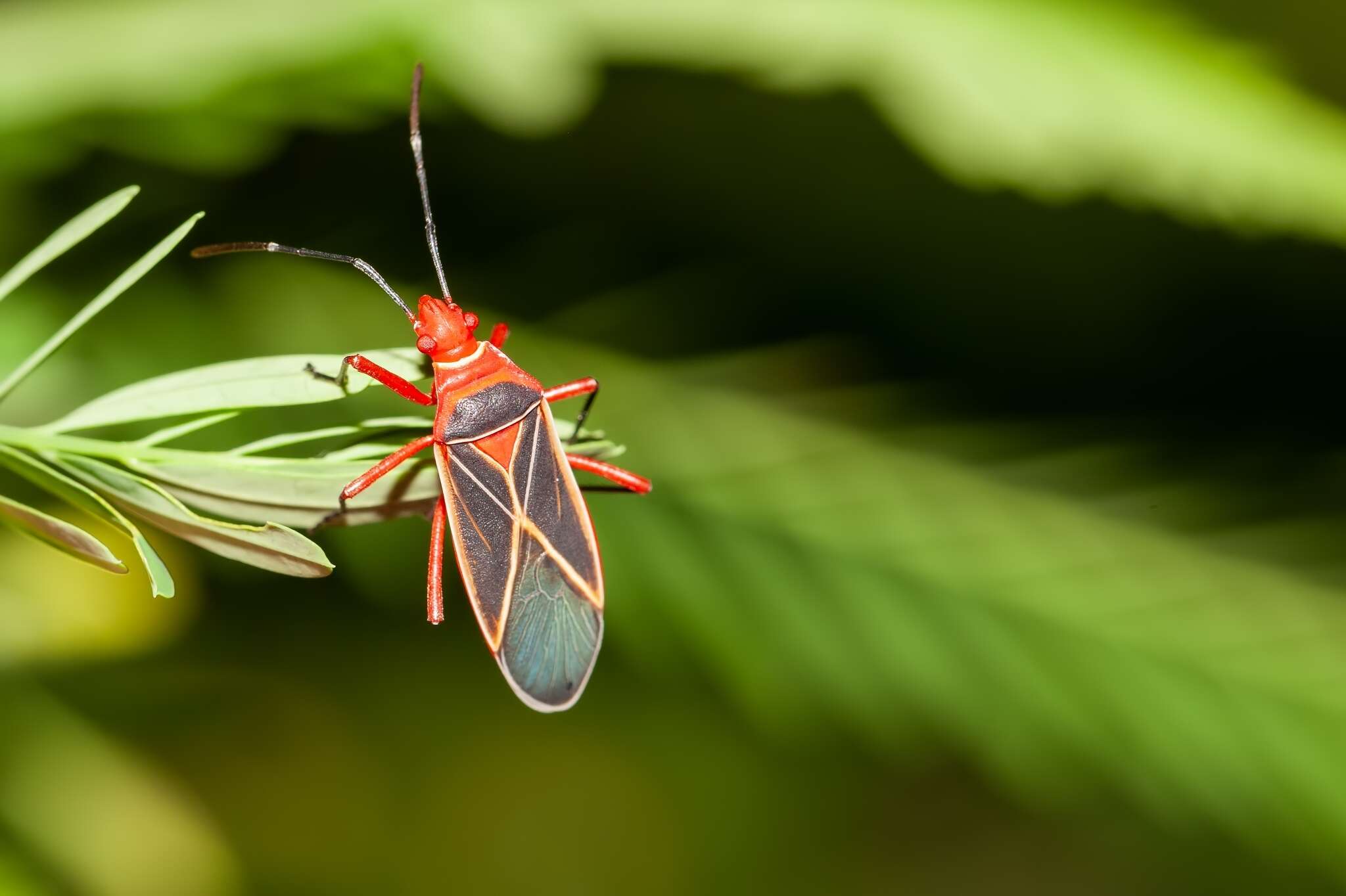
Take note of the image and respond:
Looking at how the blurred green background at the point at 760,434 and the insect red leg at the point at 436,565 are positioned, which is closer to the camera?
the insect red leg at the point at 436,565

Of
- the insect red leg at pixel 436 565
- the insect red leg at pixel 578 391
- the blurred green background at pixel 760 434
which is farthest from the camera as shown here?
the blurred green background at pixel 760 434

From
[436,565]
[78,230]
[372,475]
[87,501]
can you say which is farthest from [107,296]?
[436,565]

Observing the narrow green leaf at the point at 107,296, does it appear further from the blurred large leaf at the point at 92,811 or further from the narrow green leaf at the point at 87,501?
the blurred large leaf at the point at 92,811

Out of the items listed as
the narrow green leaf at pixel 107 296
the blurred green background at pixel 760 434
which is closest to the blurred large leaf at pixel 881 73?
the blurred green background at pixel 760 434

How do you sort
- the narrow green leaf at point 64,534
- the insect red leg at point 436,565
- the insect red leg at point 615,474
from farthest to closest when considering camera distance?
the insect red leg at point 615,474 → the insect red leg at point 436,565 → the narrow green leaf at point 64,534

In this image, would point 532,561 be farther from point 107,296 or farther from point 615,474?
point 107,296

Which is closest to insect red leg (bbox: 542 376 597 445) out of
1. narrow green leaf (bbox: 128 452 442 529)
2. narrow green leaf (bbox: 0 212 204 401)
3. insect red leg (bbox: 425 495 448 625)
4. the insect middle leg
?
insect red leg (bbox: 425 495 448 625)

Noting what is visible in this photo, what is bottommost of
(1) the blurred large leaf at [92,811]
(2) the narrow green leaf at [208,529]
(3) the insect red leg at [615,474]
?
(1) the blurred large leaf at [92,811]

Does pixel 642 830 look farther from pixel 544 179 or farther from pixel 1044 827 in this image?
pixel 544 179
